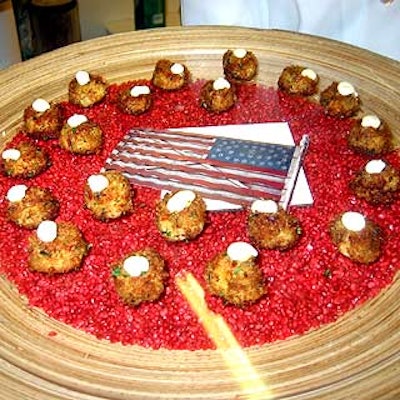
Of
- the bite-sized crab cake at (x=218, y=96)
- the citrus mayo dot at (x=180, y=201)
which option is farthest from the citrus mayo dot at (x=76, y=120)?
the citrus mayo dot at (x=180, y=201)

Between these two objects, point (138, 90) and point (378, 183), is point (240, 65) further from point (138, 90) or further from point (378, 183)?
point (378, 183)

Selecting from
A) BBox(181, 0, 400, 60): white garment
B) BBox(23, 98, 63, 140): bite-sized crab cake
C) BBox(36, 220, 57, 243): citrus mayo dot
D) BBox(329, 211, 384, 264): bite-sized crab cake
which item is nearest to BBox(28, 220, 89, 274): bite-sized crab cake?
BBox(36, 220, 57, 243): citrus mayo dot

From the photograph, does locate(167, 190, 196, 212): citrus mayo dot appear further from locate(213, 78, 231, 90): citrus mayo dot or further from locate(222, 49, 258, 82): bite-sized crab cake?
locate(222, 49, 258, 82): bite-sized crab cake

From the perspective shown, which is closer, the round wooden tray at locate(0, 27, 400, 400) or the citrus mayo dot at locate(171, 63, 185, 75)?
the round wooden tray at locate(0, 27, 400, 400)

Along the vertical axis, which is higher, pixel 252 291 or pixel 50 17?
pixel 252 291

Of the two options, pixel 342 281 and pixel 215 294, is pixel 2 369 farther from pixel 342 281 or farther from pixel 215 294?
pixel 342 281

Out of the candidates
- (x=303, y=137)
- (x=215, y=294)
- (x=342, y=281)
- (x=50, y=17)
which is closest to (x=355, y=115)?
(x=303, y=137)
